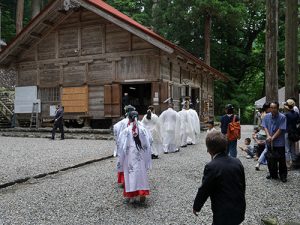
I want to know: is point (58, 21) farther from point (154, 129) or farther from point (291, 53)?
point (291, 53)

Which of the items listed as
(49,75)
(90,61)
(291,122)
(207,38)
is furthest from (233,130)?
(207,38)

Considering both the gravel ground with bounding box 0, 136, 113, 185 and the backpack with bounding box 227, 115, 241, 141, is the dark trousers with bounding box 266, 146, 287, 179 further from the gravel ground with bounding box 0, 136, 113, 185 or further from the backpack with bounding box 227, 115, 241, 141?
the gravel ground with bounding box 0, 136, 113, 185

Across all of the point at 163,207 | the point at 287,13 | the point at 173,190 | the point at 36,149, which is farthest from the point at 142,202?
the point at 36,149

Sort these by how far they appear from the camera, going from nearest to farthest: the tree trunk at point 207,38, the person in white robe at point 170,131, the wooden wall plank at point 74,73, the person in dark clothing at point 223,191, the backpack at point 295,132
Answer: the person in dark clothing at point 223,191 → the backpack at point 295,132 → the person in white robe at point 170,131 → the wooden wall plank at point 74,73 → the tree trunk at point 207,38

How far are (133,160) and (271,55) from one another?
5862 millimetres

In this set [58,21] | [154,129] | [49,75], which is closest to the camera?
[154,129]

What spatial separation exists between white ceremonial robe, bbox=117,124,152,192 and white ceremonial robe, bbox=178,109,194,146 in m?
7.82

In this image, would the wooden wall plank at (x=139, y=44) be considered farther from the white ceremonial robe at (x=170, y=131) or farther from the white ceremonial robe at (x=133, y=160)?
the white ceremonial robe at (x=133, y=160)

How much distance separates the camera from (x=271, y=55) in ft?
32.8

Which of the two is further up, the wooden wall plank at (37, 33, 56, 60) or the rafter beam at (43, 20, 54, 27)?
the rafter beam at (43, 20, 54, 27)

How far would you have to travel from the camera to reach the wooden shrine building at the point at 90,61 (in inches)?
714

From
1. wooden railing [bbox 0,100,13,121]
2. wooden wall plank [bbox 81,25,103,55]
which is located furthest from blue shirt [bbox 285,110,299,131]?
wooden railing [bbox 0,100,13,121]

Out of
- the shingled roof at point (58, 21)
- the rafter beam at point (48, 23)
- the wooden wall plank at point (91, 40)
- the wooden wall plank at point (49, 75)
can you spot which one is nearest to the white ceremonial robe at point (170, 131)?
the shingled roof at point (58, 21)

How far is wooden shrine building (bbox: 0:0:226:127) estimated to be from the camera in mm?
18141
